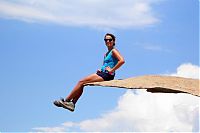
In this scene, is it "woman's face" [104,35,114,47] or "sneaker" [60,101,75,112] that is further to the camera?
"woman's face" [104,35,114,47]

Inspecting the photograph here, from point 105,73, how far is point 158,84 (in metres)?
1.20

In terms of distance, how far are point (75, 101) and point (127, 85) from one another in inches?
45.8

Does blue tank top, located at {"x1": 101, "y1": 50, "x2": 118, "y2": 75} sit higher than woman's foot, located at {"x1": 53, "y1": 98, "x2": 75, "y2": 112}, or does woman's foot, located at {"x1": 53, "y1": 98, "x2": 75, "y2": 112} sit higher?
blue tank top, located at {"x1": 101, "y1": 50, "x2": 118, "y2": 75}

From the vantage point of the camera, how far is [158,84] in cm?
915

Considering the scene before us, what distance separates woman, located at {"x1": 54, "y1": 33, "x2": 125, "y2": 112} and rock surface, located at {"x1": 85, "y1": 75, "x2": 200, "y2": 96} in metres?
0.18

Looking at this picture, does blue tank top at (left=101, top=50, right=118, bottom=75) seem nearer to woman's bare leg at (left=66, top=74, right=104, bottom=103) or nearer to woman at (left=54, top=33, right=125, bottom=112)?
woman at (left=54, top=33, right=125, bottom=112)

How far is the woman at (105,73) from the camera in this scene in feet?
31.8

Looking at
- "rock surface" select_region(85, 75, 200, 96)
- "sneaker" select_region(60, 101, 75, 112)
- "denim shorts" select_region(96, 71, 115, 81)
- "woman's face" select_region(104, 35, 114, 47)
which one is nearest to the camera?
"rock surface" select_region(85, 75, 200, 96)

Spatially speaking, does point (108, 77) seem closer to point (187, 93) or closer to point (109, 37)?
point (109, 37)

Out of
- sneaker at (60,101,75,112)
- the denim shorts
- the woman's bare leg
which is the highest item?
the denim shorts

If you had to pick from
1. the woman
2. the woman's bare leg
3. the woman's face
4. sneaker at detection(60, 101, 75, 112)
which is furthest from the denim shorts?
sneaker at detection(60, 101, 75, 112)

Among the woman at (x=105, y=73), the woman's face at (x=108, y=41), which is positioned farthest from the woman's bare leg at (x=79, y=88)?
the woman's face at (x=108, y=41)

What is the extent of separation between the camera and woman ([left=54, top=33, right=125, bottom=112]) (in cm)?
970

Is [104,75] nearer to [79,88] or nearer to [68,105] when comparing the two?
[79,88]
